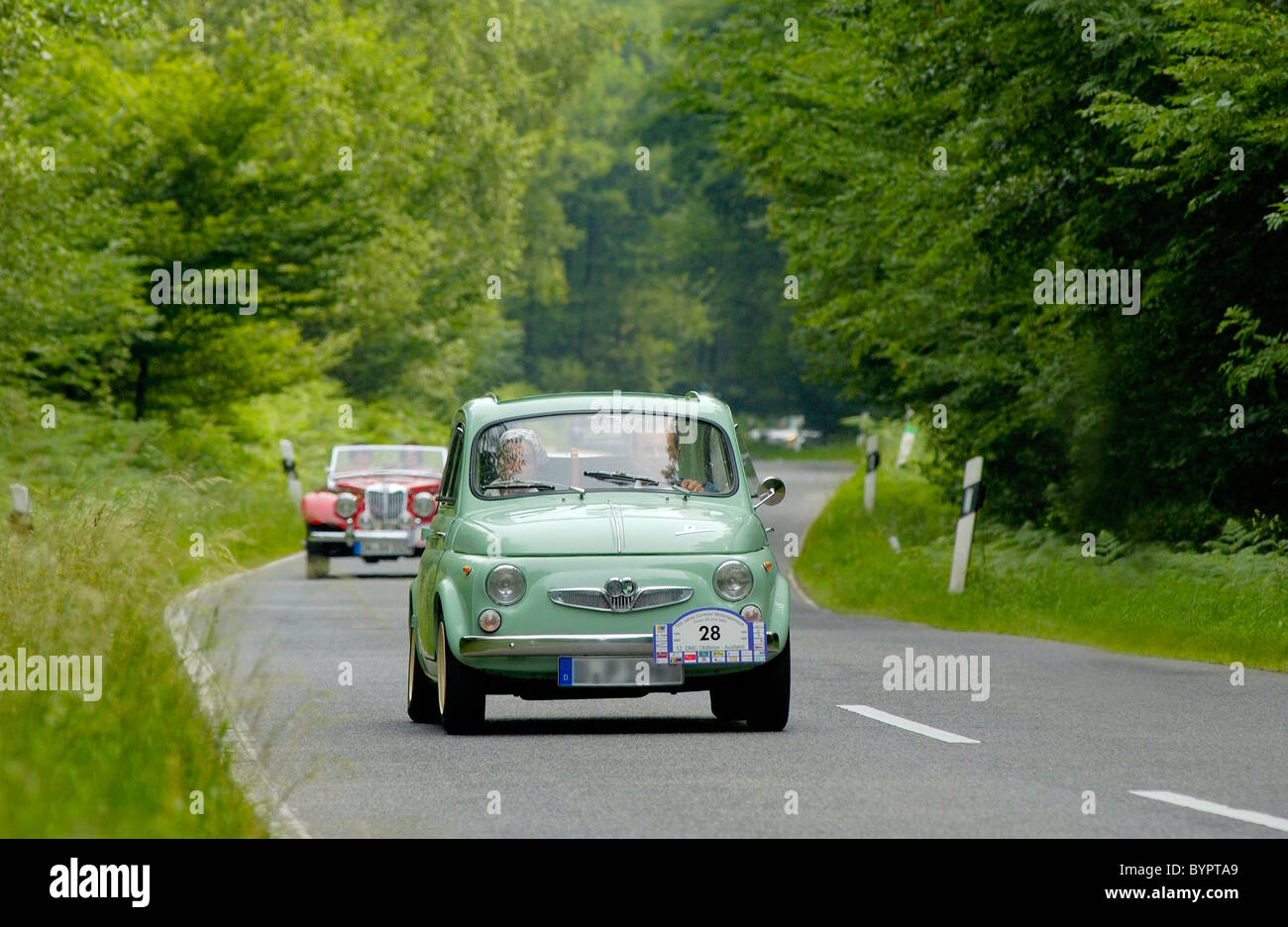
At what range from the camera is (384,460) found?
3062cm

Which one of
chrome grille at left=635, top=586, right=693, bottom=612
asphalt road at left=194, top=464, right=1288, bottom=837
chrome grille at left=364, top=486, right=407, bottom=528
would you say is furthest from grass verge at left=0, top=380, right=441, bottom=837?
chrome grille at left=364, top=486, right=407, bottom=528

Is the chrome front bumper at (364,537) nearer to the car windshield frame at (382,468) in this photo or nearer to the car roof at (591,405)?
the car windshield frame at (382,468)

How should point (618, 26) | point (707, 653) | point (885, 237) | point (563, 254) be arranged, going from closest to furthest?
1. point (707, 653)
2. point (885, 237)
3. point (618, 26)
4. point (563, 254)

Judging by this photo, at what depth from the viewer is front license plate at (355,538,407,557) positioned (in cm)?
2867

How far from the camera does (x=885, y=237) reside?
28.9 m

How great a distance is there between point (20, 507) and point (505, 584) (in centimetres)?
364

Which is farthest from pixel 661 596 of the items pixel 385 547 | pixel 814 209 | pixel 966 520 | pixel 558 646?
pixel 814 209

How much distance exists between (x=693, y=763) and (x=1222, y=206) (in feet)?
35.2

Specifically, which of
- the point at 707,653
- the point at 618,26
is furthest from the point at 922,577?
the point at 618,26

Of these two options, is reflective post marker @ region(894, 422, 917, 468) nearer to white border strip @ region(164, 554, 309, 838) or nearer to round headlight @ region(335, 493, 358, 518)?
round headlight @ region(335, 493, 358, 518)

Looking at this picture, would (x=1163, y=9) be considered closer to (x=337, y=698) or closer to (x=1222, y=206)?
(x=1222, y=206)

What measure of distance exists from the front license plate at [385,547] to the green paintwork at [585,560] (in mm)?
16220

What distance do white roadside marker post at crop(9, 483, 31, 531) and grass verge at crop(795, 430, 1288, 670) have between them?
8.35m

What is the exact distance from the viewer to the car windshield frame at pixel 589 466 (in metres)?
12.6
